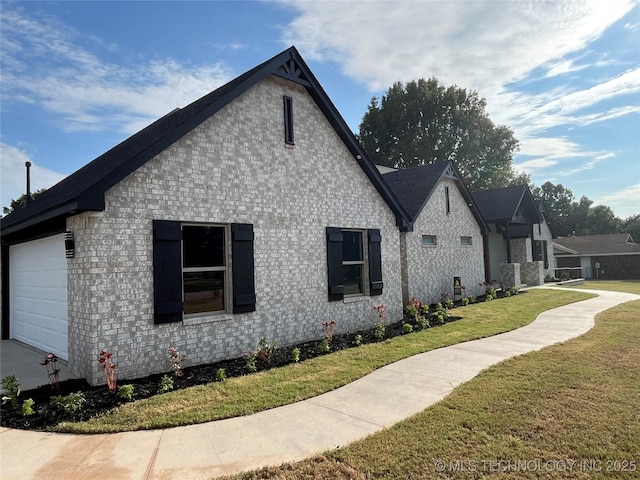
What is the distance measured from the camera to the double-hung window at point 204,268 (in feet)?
24.7

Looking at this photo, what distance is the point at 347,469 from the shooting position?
366 centimetres

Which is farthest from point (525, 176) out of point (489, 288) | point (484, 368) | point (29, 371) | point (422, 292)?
point (29, 371)

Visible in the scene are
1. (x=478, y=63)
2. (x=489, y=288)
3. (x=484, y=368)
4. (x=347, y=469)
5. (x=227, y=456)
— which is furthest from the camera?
(x=489, y=288)

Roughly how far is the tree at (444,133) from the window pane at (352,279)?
3302cm

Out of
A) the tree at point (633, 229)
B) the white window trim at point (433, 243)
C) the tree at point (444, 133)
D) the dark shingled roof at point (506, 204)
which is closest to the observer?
the white window trim at point (433, 243)

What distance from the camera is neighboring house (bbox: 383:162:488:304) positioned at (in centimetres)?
1552

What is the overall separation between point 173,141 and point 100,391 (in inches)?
167

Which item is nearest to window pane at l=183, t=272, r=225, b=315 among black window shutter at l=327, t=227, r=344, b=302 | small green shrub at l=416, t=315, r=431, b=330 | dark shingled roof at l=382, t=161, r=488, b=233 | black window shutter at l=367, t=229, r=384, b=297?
black window shutter at l=327, t=227, r=344, b=302

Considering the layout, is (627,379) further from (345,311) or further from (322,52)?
(322,52)

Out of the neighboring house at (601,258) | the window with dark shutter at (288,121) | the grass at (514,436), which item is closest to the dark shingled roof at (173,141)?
the window with dark shutter at (288,121)

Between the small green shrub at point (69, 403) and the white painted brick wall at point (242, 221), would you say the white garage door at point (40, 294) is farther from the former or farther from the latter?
the small green shrub at point (69, 403)

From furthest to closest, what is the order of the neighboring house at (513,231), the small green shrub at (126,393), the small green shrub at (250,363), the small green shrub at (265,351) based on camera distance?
1. the neighboring house at (513,231)
2. the small green shrub at (265,351)
3. the small green shrub at (250,363)
4. the small green shrub at (126,393)

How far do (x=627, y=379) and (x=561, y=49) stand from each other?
8.76 m

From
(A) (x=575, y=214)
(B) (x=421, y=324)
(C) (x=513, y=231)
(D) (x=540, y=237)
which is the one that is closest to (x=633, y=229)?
(A) (x=575, y=214)
